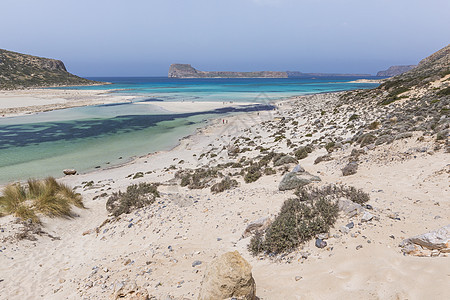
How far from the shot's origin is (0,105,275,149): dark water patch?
2627cm

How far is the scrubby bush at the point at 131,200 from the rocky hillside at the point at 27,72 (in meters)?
96.2

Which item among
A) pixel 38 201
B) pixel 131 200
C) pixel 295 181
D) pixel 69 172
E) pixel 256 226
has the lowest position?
pixel 69 172

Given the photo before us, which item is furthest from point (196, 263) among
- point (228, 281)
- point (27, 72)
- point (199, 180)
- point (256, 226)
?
point (27, 72)

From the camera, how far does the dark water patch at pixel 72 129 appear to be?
26266 millimetres

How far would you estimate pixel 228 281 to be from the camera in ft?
10.7

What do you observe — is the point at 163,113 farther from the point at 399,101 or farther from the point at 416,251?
the point at 416,251

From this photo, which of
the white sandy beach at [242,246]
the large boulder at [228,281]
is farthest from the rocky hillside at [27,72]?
the large boulder at [228,281]

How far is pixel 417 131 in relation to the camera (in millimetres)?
11641

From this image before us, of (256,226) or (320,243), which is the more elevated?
(320,243)

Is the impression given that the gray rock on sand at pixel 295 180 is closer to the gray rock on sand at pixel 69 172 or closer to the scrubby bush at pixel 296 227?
the scrubby bush at pixel 296 227

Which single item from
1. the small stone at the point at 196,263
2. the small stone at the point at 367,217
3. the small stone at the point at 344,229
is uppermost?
the small stone at the point at 367,217

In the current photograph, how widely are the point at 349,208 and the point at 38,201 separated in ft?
34.5

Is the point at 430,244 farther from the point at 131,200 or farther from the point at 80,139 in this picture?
the point at 80,139

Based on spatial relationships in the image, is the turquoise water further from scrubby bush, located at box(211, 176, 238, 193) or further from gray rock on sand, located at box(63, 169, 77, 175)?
scrubby bush, located at box(211, 176, 238, 193)
